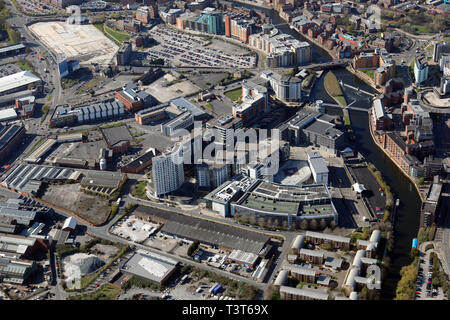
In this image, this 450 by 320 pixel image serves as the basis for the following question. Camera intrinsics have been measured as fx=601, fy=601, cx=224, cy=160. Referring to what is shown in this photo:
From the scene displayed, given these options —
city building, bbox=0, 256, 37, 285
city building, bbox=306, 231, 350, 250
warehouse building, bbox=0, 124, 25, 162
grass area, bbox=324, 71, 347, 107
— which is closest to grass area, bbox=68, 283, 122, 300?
city building, bbox=0, 256, 37, 285

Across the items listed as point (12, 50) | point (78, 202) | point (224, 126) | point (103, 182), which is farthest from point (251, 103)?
point (12, 50)

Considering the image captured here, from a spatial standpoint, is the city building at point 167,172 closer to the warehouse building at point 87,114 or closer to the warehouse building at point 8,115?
the warehouse building at point 87,114

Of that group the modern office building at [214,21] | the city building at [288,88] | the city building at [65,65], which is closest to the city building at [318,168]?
the city building at [288,88]

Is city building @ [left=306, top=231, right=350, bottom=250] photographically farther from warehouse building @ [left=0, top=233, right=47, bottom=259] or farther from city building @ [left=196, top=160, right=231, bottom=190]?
warehouse building @ [left=0, top=233, right=47, bottom=259]

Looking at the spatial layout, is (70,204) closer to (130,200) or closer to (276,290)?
(130,200)

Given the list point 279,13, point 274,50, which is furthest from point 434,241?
point 279,13

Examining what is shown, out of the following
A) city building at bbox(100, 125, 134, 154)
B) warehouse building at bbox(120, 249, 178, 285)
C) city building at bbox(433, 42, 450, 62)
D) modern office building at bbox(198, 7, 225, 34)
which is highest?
modern office building at bbox(198, 7, 225, 34)

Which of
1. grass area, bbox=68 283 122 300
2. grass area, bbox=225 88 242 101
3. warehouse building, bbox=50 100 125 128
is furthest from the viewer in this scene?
grass area, bbox=225 88 242 101
